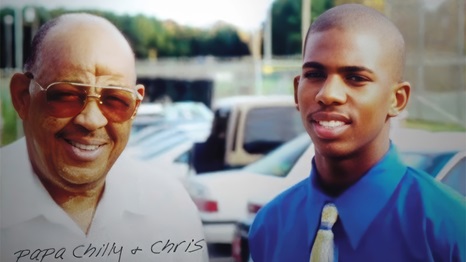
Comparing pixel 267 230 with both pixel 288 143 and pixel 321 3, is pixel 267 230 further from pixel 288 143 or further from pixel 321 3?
pixel 321 3

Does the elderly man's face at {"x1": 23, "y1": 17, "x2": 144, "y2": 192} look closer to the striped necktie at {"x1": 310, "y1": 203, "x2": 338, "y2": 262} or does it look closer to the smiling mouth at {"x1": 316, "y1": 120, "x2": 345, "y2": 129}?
the smiling mouth at {"x1": 316, "y1": 120, "x2": 345, "y2": 129}

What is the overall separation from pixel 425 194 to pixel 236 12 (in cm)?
110

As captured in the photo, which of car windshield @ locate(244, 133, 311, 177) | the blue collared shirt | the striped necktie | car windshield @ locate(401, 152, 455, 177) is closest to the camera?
the blue collared shirt

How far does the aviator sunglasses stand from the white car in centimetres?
44

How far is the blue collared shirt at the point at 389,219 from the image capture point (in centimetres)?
240

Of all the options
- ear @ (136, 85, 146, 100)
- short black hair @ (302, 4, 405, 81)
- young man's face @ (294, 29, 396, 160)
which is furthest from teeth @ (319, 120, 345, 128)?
ear @ (136, 85, 146, 100)

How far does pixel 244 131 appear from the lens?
2762mm

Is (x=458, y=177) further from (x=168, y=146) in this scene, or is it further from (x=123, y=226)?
(x=123, y=226)

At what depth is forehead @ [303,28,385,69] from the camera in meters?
2.41

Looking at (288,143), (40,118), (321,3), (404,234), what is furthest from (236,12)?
(404,234)

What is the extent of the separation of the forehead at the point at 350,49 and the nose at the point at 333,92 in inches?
2.7

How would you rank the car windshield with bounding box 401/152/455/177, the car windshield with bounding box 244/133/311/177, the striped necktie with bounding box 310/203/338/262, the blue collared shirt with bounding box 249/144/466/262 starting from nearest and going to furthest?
1. the blue collared shirt with bounding box 249/144/466/262
2. the striped necktie with bounding box 310/203/338/262
3. the car windshield with bounding box 401/152/455/177
4. the car windshield with bounding box 244/133/311/177

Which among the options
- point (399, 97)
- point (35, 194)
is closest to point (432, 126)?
point (399, 97)

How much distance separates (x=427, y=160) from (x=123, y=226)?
51.2 inches
